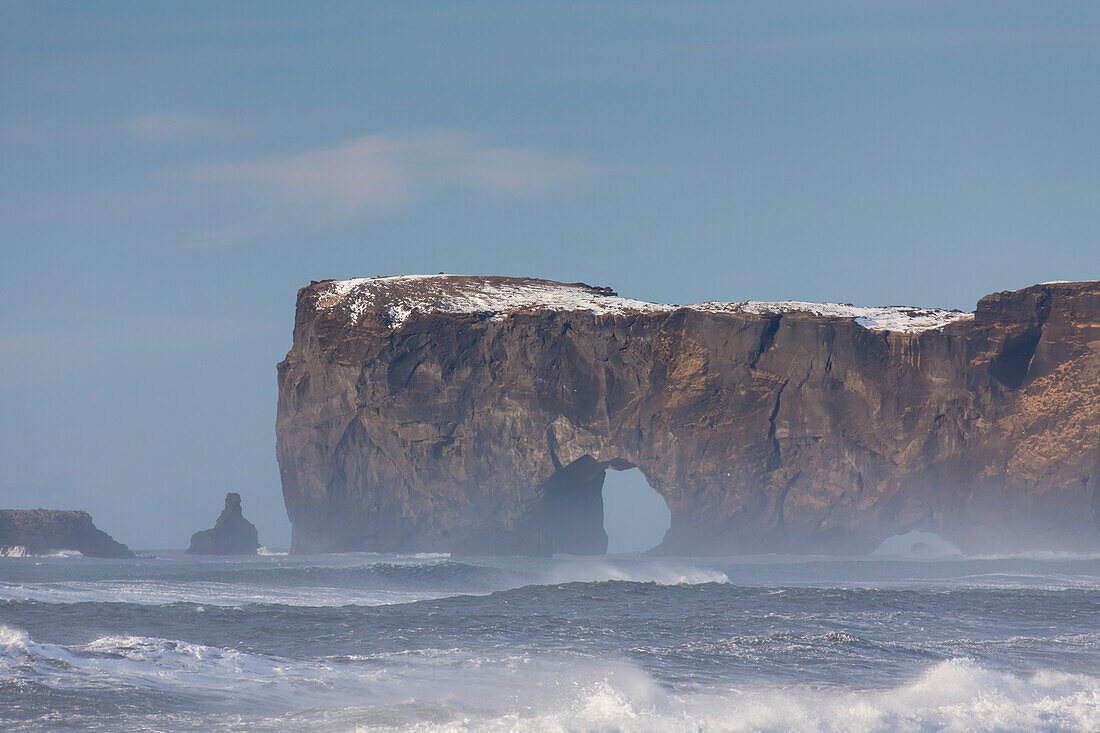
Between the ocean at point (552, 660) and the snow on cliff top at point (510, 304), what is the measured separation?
4678cm

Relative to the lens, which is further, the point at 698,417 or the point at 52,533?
the point at 52,533

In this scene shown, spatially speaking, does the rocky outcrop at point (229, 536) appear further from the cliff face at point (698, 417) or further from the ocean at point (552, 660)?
the ocean at point (552, 660)

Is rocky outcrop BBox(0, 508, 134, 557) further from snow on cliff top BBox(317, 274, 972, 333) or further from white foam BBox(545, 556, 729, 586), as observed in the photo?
white foam BBox(545, 556, 729, 586)

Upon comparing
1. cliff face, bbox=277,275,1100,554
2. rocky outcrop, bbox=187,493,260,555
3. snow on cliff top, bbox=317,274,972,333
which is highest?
snow on cliff top, bbox=317,274,972,333

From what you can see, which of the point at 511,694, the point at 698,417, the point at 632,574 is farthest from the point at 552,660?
the point at 698,417

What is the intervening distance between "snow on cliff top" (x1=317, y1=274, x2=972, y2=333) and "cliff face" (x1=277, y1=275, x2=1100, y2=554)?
0.33 meters

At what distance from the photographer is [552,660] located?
66.5 feet

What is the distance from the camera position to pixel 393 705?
1616 centimetres

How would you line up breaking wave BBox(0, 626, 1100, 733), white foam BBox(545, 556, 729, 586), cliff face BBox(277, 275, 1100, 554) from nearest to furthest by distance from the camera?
breaking wave BBox(0, 626, 1100, 733) → white foam BBox(545, 556, 729, 586) → cliff face BBox(277, 275, 1100, 554)

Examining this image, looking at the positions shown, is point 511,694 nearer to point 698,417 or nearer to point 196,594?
point 196,594

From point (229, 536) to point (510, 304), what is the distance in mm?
32744

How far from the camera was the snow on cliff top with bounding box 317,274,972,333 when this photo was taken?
8006cm

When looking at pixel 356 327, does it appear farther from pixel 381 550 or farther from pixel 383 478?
pixel 381 550

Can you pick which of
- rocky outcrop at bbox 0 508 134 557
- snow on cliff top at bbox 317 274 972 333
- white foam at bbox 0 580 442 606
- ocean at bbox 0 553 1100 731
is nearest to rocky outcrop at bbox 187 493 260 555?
rocky outcrop at bbox 0 508 134 557
